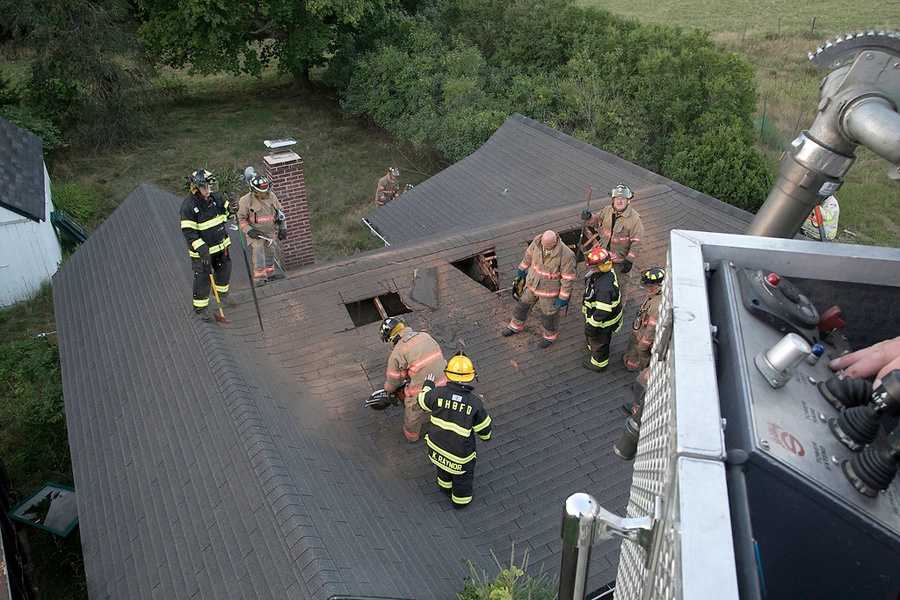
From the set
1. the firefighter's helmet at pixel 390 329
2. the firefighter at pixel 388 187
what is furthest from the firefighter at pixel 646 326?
A: the firefighter at pixel 388 187

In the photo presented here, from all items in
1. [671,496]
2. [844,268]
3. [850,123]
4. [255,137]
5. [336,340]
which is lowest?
[255,137]

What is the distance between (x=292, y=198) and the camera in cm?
1109

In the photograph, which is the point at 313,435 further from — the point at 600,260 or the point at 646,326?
the point at 646,326

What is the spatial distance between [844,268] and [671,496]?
178 cm

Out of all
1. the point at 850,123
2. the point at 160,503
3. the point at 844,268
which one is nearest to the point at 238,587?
the point at 160,503

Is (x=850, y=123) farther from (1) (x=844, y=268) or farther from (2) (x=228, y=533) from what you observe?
(2) (x=228, y=533)

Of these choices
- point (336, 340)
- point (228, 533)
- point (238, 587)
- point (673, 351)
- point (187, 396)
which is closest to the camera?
point (673, 351)

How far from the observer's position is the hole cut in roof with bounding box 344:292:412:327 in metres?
9.12

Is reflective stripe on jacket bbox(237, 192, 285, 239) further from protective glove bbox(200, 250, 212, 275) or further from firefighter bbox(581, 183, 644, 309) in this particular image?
firefighter bbox(581, 183, 644, 309)

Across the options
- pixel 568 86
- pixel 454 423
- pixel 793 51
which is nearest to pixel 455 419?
pixel 454 423

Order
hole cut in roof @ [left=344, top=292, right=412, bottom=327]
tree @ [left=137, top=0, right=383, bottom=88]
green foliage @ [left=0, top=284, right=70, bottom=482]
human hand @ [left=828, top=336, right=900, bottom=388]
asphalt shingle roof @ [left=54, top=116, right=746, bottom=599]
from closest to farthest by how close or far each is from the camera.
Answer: human hand @ [left=828, top=336, right=900, bottom=388], asphalt shingle roof @ [left=54, top=116, right=746, bottom=599], hole cut in roof @ [left=344, top=292, right=412, bottom=327], green foliage @ [left=0, top=284, right=70, bottom=482], tree @ [left=137, top=0, right=383, bottom=88]

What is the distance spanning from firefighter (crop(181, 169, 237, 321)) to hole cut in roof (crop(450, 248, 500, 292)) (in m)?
3.23

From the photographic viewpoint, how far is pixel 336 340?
8.49 meters

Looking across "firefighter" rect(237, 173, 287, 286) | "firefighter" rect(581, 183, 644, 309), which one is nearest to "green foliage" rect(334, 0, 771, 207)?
"firefighter" rect(581, 183, 644, 309)
